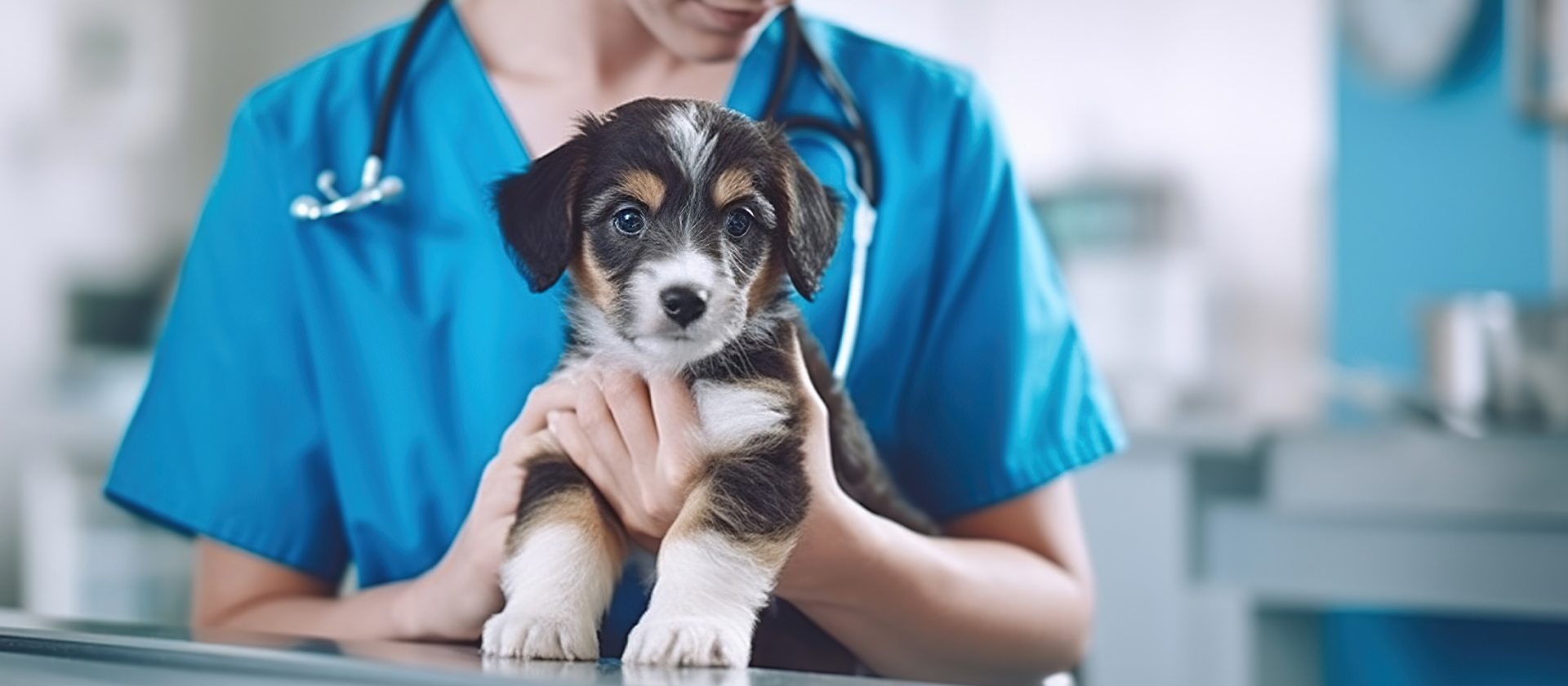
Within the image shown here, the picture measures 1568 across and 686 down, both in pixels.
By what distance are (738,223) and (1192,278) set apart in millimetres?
2735

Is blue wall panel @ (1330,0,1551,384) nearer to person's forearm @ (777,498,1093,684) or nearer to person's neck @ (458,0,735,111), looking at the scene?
person's forearm @ (777,498,1093,684)

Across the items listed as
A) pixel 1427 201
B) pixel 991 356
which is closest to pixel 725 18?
pixel 991 356

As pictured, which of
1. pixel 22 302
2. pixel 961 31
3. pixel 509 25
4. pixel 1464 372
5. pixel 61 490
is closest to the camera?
pixel 509 25

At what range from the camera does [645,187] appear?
16.6 inches

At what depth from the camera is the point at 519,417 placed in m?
0.49

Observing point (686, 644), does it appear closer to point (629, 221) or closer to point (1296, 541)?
point (629, 221)

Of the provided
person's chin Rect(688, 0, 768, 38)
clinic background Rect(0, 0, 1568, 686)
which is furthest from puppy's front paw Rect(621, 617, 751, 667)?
clinic background Rect(0, 0, 1568, 686)

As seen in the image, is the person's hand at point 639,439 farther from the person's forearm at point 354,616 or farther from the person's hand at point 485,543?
the person's forearm at point 354,616

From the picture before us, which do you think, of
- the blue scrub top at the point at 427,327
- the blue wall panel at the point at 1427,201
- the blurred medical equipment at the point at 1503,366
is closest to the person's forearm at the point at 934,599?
the blue scrub top at the point at 427,327

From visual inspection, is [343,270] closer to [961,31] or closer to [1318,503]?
[1318,503]

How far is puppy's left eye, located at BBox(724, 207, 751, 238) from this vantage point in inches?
16.8

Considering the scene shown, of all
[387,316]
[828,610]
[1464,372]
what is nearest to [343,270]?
[387,316]

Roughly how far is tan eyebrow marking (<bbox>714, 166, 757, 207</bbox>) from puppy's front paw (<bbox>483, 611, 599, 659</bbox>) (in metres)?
0.14

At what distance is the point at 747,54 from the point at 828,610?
0.21m
